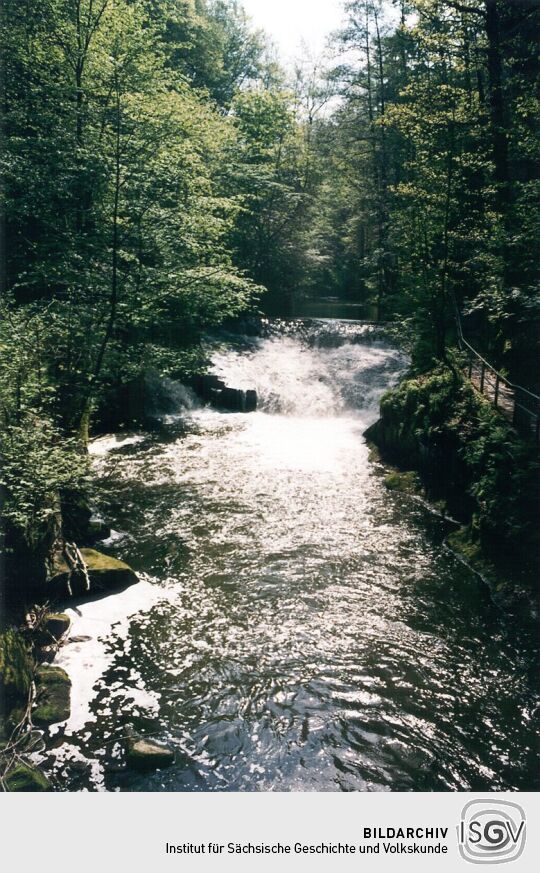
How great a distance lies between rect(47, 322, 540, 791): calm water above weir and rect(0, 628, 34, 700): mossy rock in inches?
23.6

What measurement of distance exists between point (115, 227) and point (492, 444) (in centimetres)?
828

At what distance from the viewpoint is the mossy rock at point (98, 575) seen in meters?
7.35

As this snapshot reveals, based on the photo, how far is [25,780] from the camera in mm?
4281

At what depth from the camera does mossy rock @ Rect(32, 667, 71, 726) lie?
17.3ft

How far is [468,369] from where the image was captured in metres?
12.6

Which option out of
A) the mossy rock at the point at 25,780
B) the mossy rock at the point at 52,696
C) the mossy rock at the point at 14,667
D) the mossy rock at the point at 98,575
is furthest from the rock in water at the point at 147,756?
the mossy rock at the point at 98,575

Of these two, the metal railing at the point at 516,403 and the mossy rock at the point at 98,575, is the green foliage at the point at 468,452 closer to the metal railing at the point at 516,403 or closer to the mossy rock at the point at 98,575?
the metal railing at the point at 516,403

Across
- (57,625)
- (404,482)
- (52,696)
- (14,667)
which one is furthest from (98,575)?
(404,482)

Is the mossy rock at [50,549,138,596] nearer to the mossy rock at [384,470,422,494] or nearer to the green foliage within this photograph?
the green foliage

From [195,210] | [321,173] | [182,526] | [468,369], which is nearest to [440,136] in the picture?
[468,369]

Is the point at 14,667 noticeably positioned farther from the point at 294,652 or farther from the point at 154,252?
the point at 154,252
